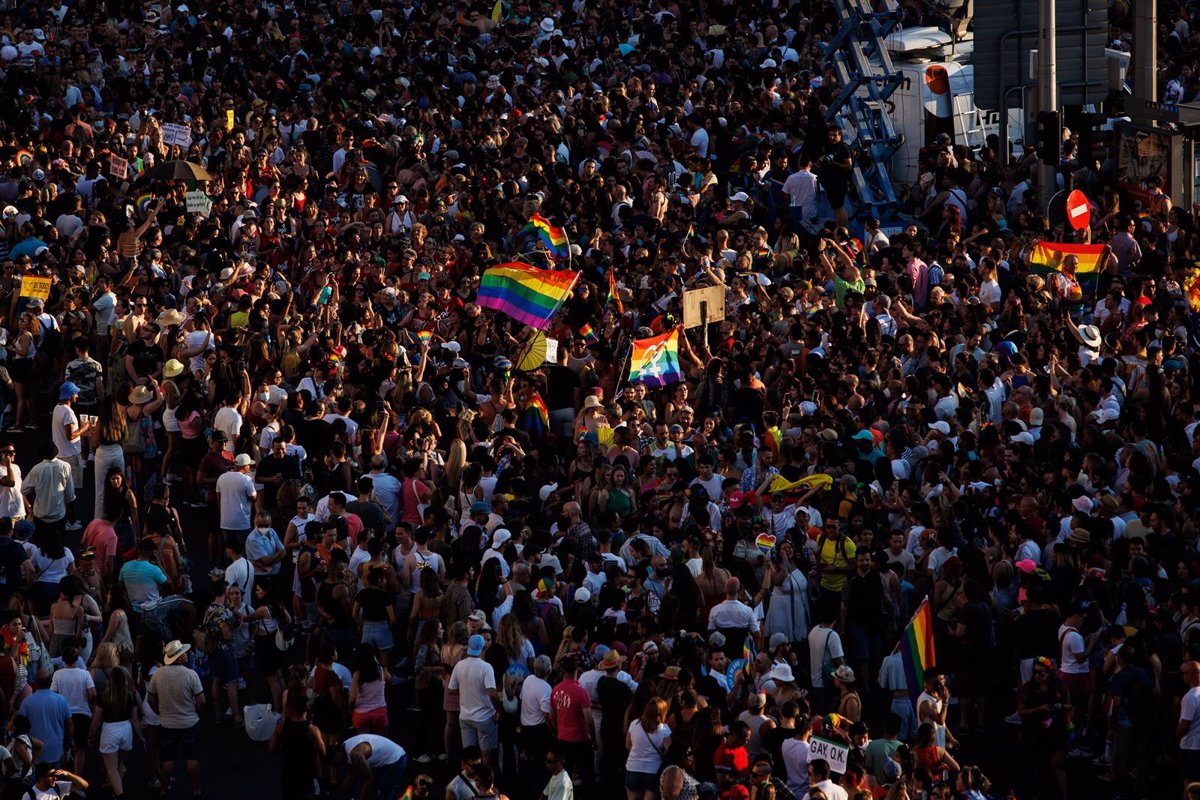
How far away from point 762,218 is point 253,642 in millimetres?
12273

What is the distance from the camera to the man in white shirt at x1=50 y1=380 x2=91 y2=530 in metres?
19.3

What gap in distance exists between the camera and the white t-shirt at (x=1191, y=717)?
47.4 feet

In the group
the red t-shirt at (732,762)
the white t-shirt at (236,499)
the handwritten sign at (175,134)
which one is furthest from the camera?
the handwritten sign at (175,134)

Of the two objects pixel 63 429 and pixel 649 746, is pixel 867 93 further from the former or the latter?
pixel 649 746

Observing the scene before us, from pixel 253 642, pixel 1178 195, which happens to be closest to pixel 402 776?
pixel 253 642

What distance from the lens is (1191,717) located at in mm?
14461

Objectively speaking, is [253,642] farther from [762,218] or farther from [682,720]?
[762,218]

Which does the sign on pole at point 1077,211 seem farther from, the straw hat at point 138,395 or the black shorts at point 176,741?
the black shorts at point 176,741

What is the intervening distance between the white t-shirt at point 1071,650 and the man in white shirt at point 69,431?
931 centimetres

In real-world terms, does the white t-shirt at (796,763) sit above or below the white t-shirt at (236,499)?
below

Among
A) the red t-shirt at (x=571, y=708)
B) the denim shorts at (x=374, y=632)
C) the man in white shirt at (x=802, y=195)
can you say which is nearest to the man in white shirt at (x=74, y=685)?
the denim shorts at (x=374, y=632)

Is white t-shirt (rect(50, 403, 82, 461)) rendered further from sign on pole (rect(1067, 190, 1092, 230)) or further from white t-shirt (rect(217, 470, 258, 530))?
sign on pole (rect(1067, 190, 1092, 230))

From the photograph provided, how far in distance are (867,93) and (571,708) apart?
16044mm

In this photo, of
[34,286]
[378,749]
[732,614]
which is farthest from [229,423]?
[732,614]
